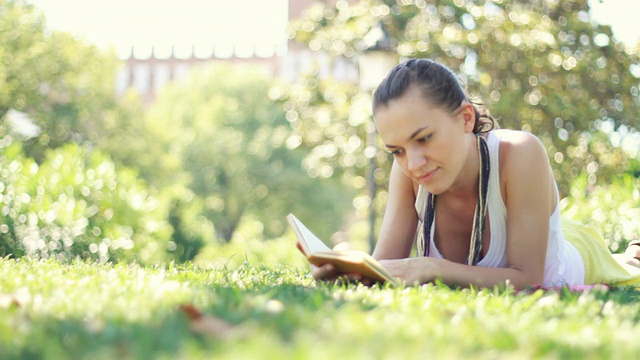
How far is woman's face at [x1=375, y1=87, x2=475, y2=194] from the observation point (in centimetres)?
370

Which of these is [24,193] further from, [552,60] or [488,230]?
[552,60]

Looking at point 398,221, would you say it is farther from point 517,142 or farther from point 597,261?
point 597,261

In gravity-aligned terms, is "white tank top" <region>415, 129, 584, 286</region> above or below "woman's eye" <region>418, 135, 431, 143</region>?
below

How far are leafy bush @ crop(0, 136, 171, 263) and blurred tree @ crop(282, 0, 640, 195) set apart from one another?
7.15 meters

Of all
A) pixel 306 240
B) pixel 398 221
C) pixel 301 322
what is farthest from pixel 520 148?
pixel 301 322

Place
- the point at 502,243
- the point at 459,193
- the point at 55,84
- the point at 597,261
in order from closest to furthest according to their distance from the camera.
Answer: the point at 502,243
the point at 459,193
the point at 597,261
the point at 55,84

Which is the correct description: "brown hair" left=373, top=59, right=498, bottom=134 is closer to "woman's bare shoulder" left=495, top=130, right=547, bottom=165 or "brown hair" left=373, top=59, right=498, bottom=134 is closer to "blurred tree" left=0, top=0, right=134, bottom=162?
"woman's bare shoulder" left=495, top=130, right=547, bottom=165

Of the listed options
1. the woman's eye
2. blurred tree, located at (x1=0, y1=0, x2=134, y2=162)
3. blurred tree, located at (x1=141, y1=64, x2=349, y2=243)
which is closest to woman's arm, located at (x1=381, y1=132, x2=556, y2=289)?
the woman's eye

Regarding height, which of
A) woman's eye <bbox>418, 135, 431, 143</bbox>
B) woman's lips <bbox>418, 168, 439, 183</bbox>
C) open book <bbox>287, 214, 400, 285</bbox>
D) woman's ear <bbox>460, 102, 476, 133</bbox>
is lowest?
open book <bbox>287, 214, 400, 285</bbox>

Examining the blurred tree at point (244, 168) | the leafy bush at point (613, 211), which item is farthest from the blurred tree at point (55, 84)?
the leafy bush at point (613, 211)

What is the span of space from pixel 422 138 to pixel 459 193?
0.77 m

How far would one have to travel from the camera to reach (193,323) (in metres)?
2.08

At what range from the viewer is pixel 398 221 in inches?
178

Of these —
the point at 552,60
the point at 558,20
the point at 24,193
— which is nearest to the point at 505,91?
the point at 552,60
